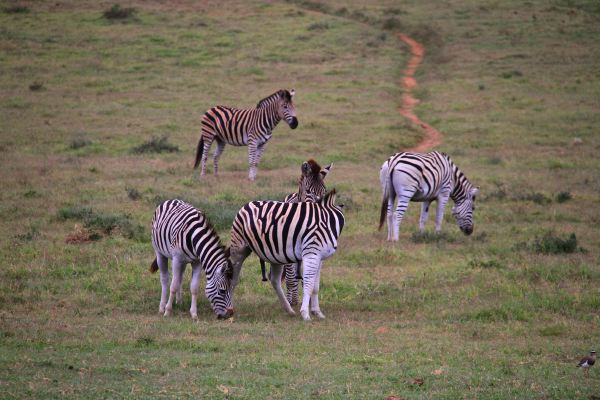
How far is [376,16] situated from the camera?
160 feet

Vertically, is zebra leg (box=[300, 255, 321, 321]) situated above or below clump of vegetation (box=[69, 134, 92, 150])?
below

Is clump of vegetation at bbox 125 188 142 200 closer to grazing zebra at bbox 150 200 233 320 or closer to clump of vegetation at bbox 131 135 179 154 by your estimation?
clump of vegetation at bbox 131 135 179 154

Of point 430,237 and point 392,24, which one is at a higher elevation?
point 392,24

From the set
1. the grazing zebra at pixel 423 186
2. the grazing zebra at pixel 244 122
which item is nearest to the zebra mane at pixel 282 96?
the grazing zebra at pixel 244 122

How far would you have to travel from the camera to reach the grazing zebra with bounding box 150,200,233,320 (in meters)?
11.1

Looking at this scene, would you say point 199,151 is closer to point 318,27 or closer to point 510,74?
point 510,74

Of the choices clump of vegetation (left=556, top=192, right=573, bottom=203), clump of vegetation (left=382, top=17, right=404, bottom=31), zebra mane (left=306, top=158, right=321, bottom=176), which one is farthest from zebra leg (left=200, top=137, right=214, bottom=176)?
clump of vegetation (left=382, top=17, right=404, bottom=31)

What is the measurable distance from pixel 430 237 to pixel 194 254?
6198 mm

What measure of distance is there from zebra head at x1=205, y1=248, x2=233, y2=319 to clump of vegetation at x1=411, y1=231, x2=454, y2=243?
5.64 metres

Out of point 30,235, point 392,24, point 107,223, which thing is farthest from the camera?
point 392,24

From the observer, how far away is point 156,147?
23859 mm

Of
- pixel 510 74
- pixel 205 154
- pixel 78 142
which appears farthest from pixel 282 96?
pixel 510 74

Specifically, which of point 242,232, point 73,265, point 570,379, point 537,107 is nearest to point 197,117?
point 537,107

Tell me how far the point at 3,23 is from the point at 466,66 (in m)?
22.5
